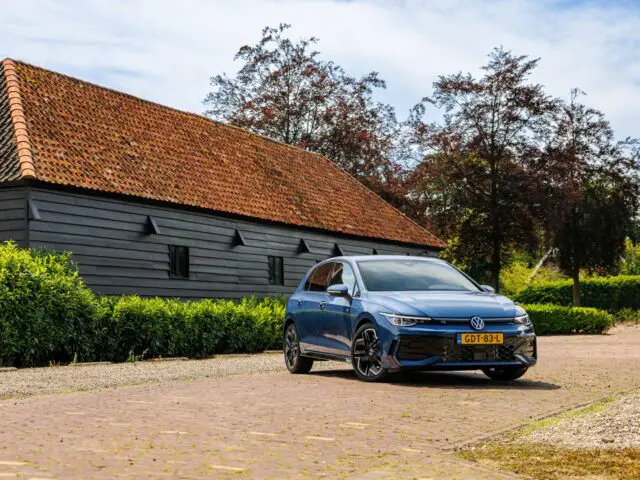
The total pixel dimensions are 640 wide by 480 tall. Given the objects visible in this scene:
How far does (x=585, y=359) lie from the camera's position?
18.2 m

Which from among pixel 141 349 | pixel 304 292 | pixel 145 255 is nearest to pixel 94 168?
pixel 145 255

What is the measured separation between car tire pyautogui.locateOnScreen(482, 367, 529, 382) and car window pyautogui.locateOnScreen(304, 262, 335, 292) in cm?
260

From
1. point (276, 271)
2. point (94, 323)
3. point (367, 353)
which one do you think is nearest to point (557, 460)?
point (367, 353)

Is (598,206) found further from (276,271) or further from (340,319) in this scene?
(340,319)

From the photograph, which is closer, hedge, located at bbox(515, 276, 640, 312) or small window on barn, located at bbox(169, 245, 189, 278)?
small window on barn, located at bbox(169, 245, 189, 278)

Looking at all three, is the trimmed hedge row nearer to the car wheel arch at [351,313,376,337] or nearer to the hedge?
the car wheel arch at [351,313,376,337]

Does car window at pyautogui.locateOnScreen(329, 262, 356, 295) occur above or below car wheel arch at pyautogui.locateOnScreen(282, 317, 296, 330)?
above

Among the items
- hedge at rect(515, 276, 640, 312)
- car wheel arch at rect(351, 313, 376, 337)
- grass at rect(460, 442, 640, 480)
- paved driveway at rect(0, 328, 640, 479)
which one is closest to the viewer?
grass at rect(460, 442, 640, 480)

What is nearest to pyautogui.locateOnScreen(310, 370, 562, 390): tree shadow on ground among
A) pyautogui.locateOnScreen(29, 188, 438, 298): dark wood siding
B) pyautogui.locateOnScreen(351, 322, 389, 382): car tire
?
pyautogui.locateOnScreen(351, 322, 389, 382): car tire

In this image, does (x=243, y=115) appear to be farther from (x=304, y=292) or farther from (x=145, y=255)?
(x=304, y=292)

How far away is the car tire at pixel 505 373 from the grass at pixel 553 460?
187 inches

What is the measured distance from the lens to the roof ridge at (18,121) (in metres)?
22.1

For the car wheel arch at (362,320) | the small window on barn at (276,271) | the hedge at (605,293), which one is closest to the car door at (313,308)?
the car wheel arch at (362,320)

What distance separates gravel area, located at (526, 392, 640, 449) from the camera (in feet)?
24.9
